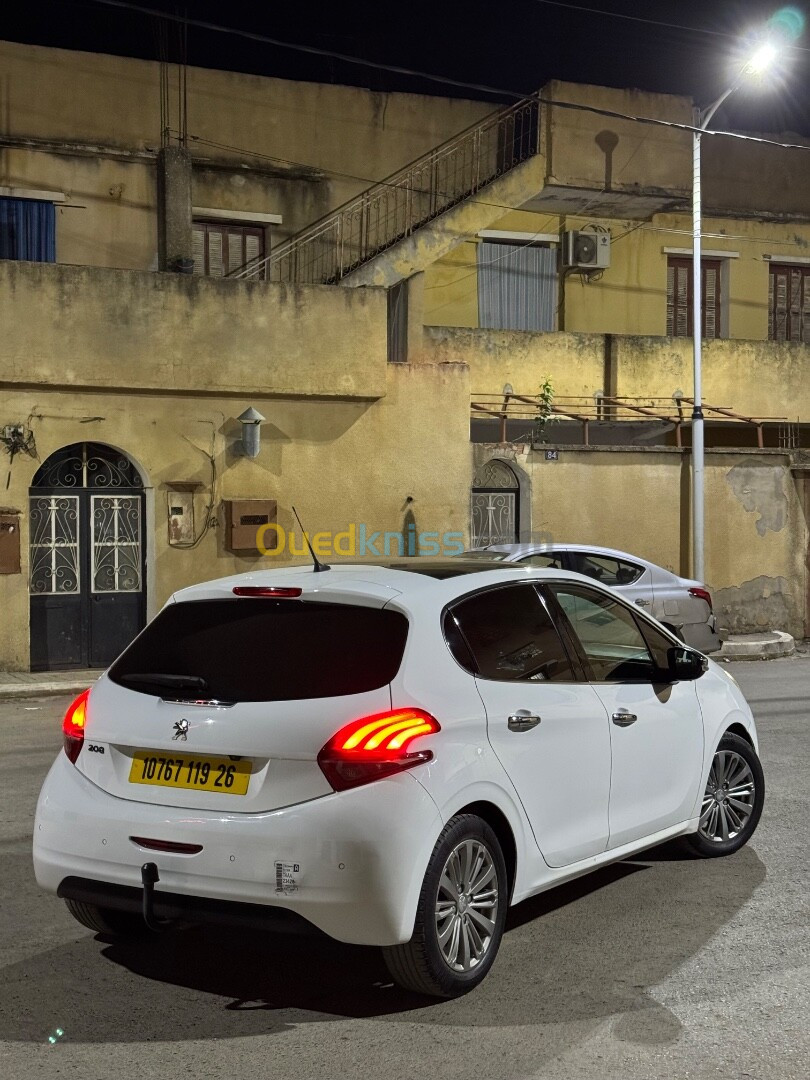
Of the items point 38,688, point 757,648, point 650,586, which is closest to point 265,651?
point 650,586

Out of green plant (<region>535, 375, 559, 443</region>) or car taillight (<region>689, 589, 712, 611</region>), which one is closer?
car taillight (<region>689, 589, 712, 611</region>)

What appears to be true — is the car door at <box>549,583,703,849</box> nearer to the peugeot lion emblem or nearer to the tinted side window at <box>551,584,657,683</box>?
the tinted side window at <box>551,584,657,683</box>

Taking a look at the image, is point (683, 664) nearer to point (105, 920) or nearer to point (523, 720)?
point (523, 720)

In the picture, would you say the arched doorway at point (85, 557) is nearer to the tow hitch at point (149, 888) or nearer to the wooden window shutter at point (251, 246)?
the wooden window shutter at point (251, 246)

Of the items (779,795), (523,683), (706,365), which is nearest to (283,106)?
(706,365)

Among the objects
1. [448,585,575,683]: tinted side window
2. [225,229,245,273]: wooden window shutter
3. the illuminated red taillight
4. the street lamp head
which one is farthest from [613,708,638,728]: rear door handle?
[225,229,245,273]: wooden window shutter

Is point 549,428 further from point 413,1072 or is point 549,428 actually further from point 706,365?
point 413,1072

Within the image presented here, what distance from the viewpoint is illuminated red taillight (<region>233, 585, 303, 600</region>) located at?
5168 mm

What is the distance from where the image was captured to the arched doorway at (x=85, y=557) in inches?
653

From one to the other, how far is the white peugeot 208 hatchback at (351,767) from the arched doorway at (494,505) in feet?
44.1

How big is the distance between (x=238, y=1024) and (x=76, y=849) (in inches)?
35.0

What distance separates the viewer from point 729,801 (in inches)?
271

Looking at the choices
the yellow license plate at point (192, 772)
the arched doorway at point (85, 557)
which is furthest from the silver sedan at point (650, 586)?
the yellow license plate at point (192, 772)

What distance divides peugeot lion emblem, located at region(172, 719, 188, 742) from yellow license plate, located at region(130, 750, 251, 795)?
63 mm
